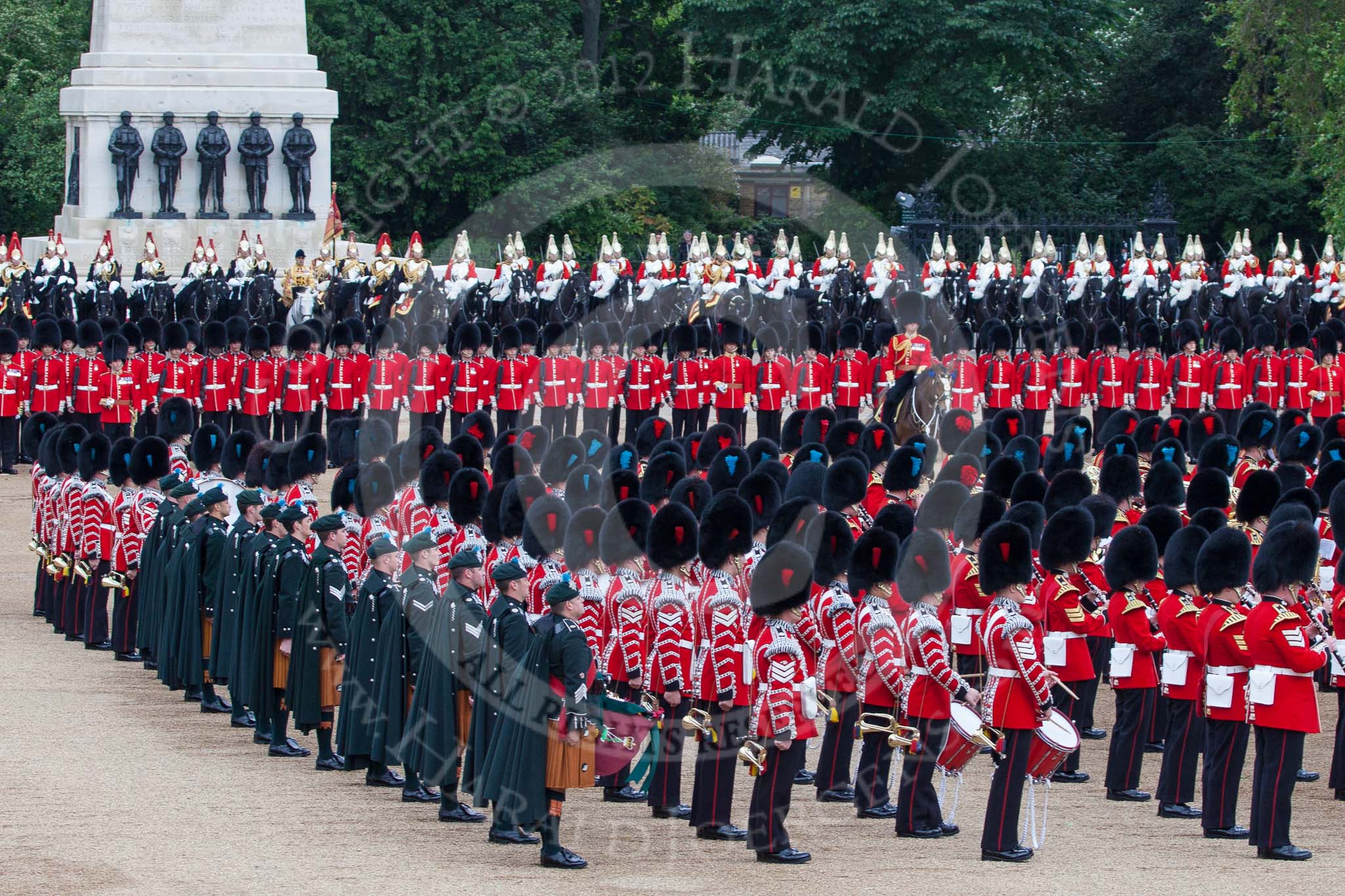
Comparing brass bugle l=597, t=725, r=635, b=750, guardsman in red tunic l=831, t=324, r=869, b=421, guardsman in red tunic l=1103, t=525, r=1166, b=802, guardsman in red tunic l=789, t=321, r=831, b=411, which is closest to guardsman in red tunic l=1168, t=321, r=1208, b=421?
guardsman in red tunic l=831, t=324, r=869, b=421

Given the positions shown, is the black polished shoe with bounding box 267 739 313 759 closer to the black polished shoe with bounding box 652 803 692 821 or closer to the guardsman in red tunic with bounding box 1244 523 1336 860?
the black polished shoe with bounding box 652 803 692 821

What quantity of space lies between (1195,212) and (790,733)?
104 ft

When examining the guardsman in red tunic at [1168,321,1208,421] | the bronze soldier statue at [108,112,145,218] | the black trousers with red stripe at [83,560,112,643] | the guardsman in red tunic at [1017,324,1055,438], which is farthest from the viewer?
the bronze soldier statue at [108,112,145,218]

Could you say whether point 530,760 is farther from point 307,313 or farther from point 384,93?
point 384,93

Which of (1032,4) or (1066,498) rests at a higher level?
(1032,4)

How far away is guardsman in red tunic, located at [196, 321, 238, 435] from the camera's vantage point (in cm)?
1856

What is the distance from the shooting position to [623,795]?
30.1 ft

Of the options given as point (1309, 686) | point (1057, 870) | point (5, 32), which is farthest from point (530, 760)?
point (5, 32)

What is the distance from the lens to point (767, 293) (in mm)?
22109

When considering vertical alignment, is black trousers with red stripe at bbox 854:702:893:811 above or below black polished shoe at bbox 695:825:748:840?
above

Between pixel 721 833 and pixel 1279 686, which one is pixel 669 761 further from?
pixel 1279 686

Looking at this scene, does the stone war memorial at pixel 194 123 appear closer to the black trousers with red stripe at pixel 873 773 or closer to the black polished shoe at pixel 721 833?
the black trousers with red stripe at pixel 873 773

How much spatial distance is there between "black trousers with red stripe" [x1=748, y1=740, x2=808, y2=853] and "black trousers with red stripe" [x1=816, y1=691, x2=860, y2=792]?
115cm

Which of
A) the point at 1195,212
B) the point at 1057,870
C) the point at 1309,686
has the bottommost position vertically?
the point at 1057,870
